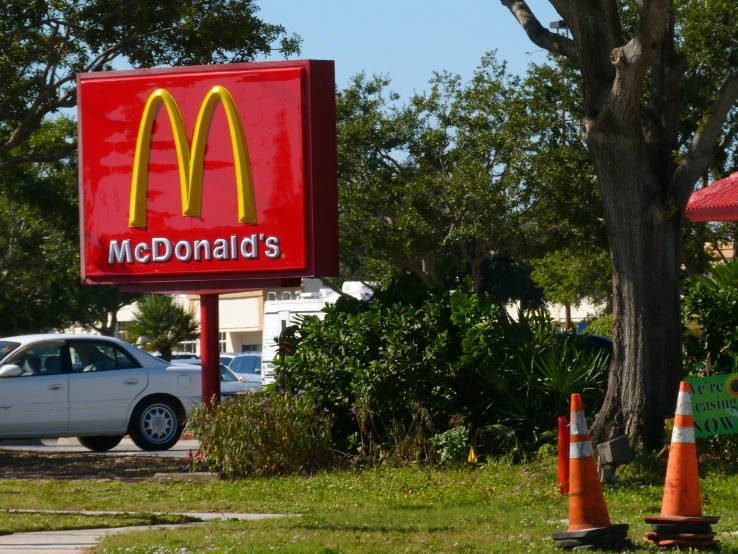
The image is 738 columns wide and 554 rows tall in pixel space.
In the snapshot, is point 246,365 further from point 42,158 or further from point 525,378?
point 525,378

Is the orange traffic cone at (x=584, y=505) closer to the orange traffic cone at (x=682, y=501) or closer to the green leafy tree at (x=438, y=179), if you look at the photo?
the orange traffic cone at (x=682, y=501)

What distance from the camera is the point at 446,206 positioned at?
30.9 m

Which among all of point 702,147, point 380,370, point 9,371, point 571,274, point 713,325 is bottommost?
point 380,370

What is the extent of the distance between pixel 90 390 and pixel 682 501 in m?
10.3

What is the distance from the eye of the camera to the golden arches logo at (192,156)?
12.2m

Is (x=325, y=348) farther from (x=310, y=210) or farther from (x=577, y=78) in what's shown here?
(x=577, y=78)

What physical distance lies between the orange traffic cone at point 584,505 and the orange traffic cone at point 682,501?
0.80ft

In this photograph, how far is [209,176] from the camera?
1231 cm

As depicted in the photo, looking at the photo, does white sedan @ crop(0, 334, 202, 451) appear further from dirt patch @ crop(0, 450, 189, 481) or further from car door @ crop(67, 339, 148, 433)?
dirt patch @ crop(0, 450, 189, 481)

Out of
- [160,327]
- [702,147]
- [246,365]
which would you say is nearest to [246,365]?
[246,365]

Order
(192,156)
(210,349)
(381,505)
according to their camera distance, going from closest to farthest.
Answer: (381,505), (192,156), (210,349)

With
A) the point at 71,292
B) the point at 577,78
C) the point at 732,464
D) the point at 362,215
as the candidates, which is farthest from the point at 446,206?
the point at 732,464

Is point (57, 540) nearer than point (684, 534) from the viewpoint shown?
No

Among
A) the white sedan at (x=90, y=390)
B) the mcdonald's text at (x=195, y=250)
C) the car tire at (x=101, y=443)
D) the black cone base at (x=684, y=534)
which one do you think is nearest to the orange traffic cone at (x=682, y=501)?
the black cone base at (x=684, y=534)
